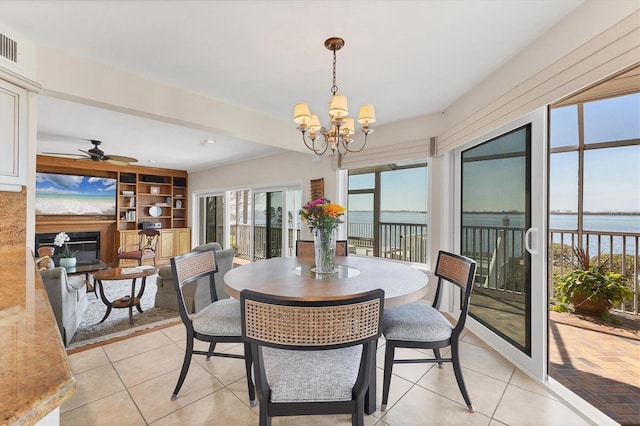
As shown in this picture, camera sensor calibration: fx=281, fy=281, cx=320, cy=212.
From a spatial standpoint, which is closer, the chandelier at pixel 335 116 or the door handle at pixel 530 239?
the chandelier at pixel 335 116

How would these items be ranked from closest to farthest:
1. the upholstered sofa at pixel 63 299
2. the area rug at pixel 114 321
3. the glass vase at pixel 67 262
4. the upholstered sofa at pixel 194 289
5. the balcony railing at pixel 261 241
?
1. the upholstered sofa at pixel 63 299
2. the area rug at pixel 114 321
3. the upholstered sofa at pixel 194 289
4. the glass vase at pixel 67 262
5. the balcony railing at pixel 261 241

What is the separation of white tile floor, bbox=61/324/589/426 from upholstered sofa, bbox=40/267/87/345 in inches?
14.5

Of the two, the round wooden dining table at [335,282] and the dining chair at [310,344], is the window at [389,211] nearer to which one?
the round wooden dining table at [335,282]

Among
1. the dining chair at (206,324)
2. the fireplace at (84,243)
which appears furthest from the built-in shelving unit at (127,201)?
the dining chair at (206,324)

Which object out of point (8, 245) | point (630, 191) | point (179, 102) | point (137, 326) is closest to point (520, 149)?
point (630, 191)

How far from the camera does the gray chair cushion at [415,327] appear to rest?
1692 mm

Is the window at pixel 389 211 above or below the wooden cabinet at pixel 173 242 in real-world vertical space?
above

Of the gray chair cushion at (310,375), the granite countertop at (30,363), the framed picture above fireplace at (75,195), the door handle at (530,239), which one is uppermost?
the framed picture above fireplace at (75,195)

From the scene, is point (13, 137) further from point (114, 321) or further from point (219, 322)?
point (114, 321)

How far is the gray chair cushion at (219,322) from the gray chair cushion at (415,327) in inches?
35.9

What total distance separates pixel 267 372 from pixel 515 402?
64.2 inches

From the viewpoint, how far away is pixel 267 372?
1257 millimetres

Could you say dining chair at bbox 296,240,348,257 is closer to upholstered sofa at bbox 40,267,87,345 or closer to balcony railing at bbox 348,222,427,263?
balcony railing at bbox 348,222,427,263

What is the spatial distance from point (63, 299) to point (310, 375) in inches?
96.6
